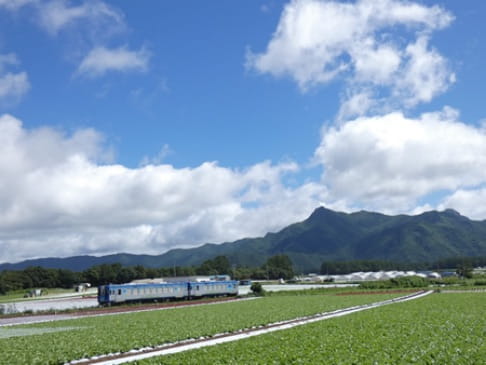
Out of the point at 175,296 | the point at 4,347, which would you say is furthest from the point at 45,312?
the point at 4,347

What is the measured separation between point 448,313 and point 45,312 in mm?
41838

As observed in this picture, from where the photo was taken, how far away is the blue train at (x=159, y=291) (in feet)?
194

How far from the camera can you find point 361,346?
18.4m

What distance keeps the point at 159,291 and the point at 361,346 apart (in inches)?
1984

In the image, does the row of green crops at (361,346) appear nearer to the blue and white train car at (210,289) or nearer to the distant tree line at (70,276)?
the blue and white train car at (210,289)

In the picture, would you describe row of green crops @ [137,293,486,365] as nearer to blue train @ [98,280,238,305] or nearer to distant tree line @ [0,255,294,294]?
blue train @ [98,280,238,305]

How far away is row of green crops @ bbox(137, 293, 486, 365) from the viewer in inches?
635

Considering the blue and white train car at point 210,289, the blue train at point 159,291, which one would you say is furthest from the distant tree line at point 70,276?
the blue train at point 159,291

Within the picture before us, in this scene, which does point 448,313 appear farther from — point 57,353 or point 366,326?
point 57,353

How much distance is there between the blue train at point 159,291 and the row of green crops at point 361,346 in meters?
39.7

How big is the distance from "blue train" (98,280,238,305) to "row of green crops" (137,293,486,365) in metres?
39.7

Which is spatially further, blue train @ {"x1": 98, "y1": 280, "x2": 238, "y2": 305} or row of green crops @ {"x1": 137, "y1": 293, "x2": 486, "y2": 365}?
blue train @ {"x1": 98, "y1": 280, "x2": 238, "y2": 305}

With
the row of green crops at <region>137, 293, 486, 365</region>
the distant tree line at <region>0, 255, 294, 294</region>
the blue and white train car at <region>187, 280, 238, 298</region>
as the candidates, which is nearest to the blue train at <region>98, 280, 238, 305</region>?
the blue and white train car at <region>187, 280, 238, 298</region>

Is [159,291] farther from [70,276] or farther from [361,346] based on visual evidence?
[70,276]
